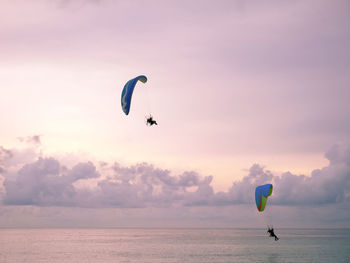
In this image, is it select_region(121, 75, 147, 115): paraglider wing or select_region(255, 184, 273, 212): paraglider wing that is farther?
select_region(255, 184, 273, 212): paraglider wing

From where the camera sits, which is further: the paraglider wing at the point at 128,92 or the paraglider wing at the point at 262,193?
the paraglider wing at the point at 262,193

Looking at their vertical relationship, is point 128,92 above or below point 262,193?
above

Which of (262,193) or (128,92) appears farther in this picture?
(262,193)

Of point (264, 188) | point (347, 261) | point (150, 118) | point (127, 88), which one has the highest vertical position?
point (127, 88)

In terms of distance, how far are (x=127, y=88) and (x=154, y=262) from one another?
4053 cm

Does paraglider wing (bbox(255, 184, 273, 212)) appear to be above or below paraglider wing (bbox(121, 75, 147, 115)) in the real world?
below

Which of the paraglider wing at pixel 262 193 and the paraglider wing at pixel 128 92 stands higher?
the paraglider wing at pixel 128 92

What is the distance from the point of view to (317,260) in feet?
244

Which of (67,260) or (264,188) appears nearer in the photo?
(264,188)

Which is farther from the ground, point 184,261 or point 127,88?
point 127,88

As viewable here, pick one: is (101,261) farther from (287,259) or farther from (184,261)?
(287,259)

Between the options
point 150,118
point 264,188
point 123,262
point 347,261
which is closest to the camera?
point 150,118

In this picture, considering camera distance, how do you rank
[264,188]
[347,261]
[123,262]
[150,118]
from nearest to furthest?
1. [150,118]
2. [264,188]
3. [123,262]
4. [347,261]

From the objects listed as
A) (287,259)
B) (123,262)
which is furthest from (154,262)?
(287,259)
